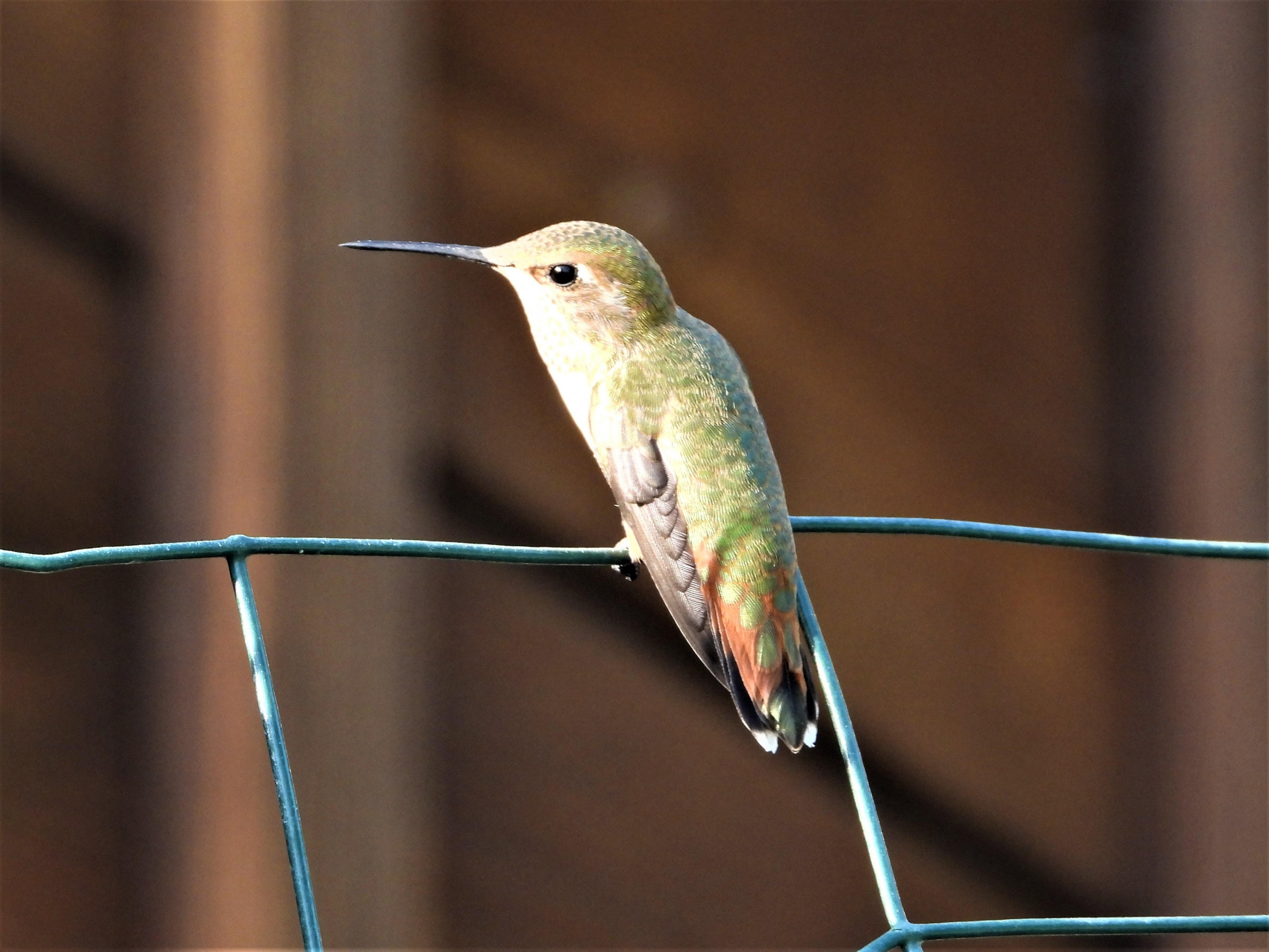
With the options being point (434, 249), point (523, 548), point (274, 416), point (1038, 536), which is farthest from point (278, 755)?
point (274, 416)

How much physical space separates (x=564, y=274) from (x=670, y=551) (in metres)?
0.47

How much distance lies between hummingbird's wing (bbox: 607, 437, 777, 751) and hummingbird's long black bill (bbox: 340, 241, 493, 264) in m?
0.36

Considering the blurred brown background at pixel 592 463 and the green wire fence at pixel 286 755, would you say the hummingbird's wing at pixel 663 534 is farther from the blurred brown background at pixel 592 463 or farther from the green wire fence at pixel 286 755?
the blurred brown background at pixel 592 463

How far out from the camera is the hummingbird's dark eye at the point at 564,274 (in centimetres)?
211

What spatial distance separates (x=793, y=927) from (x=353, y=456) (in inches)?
62.9

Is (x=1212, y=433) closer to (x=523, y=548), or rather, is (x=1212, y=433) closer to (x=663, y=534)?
(x=663, y=534)

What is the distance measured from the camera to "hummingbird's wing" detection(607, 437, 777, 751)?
1.78 meters

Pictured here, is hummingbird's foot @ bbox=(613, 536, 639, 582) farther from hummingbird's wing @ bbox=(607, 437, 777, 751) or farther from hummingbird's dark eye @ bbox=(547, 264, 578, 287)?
hummingbird's dark eye @ bbox=(547, 264, 578, 287)

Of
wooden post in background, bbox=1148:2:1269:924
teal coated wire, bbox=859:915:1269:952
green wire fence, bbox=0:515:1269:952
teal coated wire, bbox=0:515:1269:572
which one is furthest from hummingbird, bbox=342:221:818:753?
wooden post in background, bbox=1148:2:1269:924

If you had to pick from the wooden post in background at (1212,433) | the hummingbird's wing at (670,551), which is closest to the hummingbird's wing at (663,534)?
the hummingbird's wing at (670,551)

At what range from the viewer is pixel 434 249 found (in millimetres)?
2049

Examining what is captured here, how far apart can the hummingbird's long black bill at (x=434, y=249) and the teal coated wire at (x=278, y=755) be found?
35.7 inches

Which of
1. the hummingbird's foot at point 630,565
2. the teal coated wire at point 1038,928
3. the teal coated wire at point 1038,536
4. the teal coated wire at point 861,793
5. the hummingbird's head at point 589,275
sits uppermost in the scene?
the hummingbird's head at point 589,275

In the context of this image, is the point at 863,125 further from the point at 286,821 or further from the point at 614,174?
the point at 286,821
